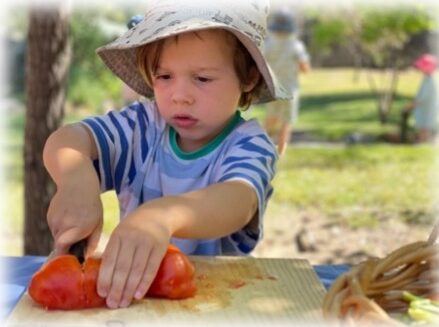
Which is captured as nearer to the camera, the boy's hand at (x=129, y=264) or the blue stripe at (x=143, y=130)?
the boy's hand at (x=129, y=264)

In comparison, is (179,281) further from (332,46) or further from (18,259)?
(332,46)

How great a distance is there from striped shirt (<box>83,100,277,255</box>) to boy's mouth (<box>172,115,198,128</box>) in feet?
0.38

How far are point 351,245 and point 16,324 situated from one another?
4.62 m

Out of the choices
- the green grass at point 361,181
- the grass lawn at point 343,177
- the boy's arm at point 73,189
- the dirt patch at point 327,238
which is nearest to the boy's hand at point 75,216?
the boy's arm at point 73,189

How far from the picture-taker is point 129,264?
1539 mm

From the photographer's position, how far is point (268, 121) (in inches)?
331

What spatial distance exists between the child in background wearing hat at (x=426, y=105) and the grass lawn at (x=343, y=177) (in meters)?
0.23

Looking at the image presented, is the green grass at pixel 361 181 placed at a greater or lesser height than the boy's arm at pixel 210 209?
lesser

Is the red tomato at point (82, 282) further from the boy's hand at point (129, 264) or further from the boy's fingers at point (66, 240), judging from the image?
the boy's fingers at point (66, 240)

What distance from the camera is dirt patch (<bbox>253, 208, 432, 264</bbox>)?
574 cm

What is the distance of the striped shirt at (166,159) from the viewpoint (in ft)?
6.89

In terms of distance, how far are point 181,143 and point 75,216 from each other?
55 cm

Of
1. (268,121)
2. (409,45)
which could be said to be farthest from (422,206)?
(409,45)

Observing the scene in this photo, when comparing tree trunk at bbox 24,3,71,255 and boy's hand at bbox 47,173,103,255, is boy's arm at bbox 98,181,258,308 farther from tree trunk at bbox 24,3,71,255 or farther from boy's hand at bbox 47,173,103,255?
tree trunk at bbox 24,3,71,255
